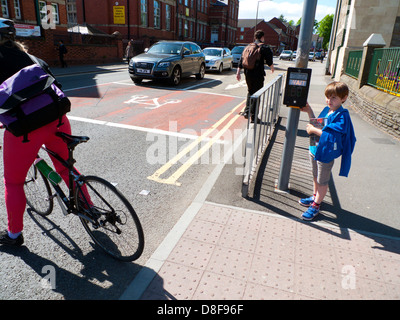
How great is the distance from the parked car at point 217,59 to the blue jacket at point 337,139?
17536 mm

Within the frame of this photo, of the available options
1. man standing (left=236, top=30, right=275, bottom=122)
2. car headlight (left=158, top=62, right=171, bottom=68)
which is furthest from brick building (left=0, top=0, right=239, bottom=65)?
man standing (left=236, top=30, right=275, bottom=122)

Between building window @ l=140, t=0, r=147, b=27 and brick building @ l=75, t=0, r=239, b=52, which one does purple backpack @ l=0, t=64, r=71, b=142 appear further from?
building window @ l=140, t=0, r=147, b=27

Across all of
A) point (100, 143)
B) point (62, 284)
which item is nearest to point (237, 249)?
point (62, 284)

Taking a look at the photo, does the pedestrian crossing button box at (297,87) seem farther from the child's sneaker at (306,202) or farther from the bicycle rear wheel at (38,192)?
the bicycle rear wheel at (38,192)

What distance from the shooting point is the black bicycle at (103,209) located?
263cm

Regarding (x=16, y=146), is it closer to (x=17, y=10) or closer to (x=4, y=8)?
(x=4, y=8)

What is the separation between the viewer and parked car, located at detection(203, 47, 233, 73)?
19.8 metres

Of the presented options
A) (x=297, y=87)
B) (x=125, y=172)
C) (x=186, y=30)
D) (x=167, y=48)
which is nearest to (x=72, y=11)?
(x=186, y=30)

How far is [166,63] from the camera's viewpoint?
42.7ft

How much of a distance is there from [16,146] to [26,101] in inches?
15.5

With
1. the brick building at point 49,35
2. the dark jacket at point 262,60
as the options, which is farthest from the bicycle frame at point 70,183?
the brick building at point 49,35

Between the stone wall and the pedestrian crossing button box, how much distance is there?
470 centimetres

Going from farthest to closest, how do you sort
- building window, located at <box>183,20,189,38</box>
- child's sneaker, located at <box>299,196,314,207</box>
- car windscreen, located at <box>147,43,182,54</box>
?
building window, located at <box>183,20,189,38</box> → car windscreen, located at <box>147,43,182,54</box> → child's sneaker, located at <box>299,196,314,207</box>
